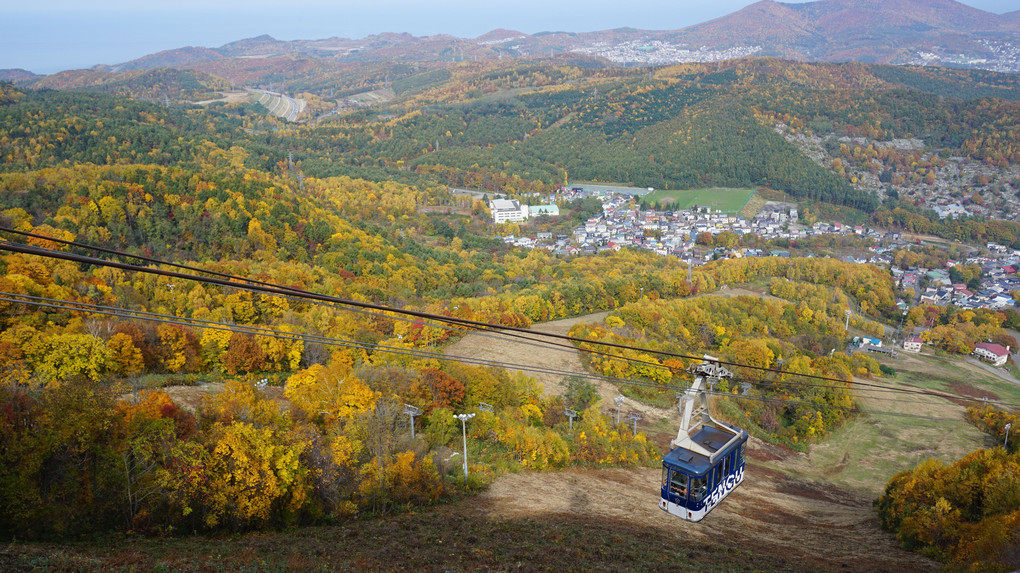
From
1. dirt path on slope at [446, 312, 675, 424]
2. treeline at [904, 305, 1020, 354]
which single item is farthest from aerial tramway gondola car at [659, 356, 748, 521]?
treeline at [904, 305, 1020, 354]

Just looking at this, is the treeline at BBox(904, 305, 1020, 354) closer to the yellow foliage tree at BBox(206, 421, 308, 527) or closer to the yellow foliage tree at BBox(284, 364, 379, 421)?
the yellow foliage tree at BBox(284, 364, 379, 421)

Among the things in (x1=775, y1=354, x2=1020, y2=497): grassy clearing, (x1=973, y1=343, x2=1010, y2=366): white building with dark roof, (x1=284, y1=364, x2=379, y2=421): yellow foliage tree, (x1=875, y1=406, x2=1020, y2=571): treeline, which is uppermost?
(x1=284, y1=364, x2=379, y2=421): yellow foliage tree

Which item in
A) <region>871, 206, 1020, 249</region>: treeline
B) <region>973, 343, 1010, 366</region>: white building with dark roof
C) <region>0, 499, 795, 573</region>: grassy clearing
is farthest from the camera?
<region>871, 206, 1020, 249</region>: treeline

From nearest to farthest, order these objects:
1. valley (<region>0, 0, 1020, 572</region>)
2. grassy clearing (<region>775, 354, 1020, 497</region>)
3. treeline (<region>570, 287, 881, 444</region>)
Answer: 1. valley (<region>0, 0, 1020, 572</region>)
2. grassy clearing (<region>775, 354, 1020, 497</region>)
3. treeline (<region>570, 287, 881, 444</region>)

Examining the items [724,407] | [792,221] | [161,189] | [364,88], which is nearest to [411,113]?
[364,88]

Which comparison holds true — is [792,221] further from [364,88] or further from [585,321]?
[364,88]

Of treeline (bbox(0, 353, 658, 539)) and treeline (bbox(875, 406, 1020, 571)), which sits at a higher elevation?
treeline (bbox(0, 353, 658, 539))

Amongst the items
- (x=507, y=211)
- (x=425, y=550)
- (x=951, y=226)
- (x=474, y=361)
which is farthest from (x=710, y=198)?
(x=425, y=550)
